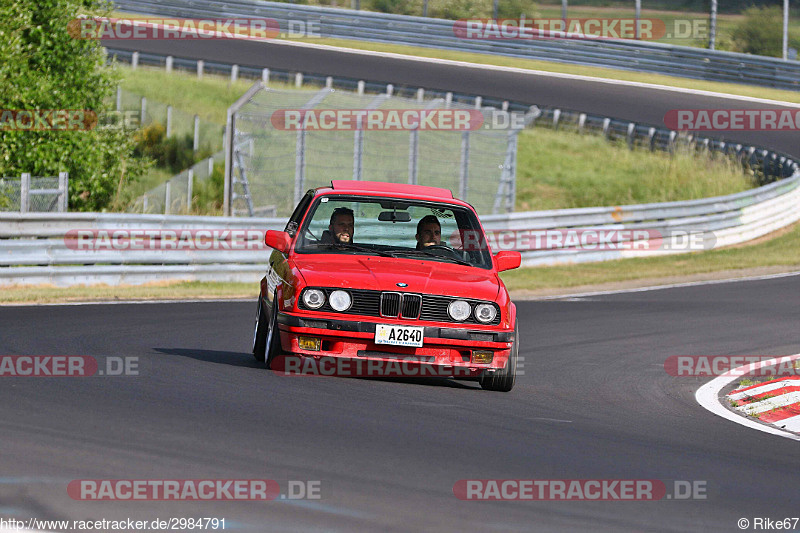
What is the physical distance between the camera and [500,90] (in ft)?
127

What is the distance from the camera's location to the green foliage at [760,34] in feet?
207

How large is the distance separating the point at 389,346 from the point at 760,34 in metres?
58.9

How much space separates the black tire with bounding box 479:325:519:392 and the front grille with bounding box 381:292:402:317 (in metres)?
0.93

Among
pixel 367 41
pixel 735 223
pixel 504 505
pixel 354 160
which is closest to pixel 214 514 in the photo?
pixel 504 505

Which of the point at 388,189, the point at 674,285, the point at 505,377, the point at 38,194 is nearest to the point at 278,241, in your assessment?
the point at 388,189

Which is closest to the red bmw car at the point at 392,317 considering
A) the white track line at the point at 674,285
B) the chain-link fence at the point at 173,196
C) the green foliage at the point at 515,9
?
the white track line at the point at 674,285

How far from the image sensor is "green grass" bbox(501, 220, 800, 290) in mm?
22016

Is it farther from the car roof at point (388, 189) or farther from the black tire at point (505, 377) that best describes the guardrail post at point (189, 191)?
the black tire at point (505, 377)

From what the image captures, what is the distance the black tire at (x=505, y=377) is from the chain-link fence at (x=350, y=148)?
11535mm

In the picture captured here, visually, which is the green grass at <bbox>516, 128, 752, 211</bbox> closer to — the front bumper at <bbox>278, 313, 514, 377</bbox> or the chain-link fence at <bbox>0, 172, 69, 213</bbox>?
the chain-link fence at <bbox>0, 172, 69, 213</bbox>

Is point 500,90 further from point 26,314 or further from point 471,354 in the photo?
point 471,354

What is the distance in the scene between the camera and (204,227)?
19.3m

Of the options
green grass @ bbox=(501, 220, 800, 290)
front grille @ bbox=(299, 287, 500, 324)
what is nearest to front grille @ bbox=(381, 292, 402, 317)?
front grille @ bbox=(299, 287, 500, 324)

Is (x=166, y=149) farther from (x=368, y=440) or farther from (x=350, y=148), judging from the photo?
(x=368, y=440)
